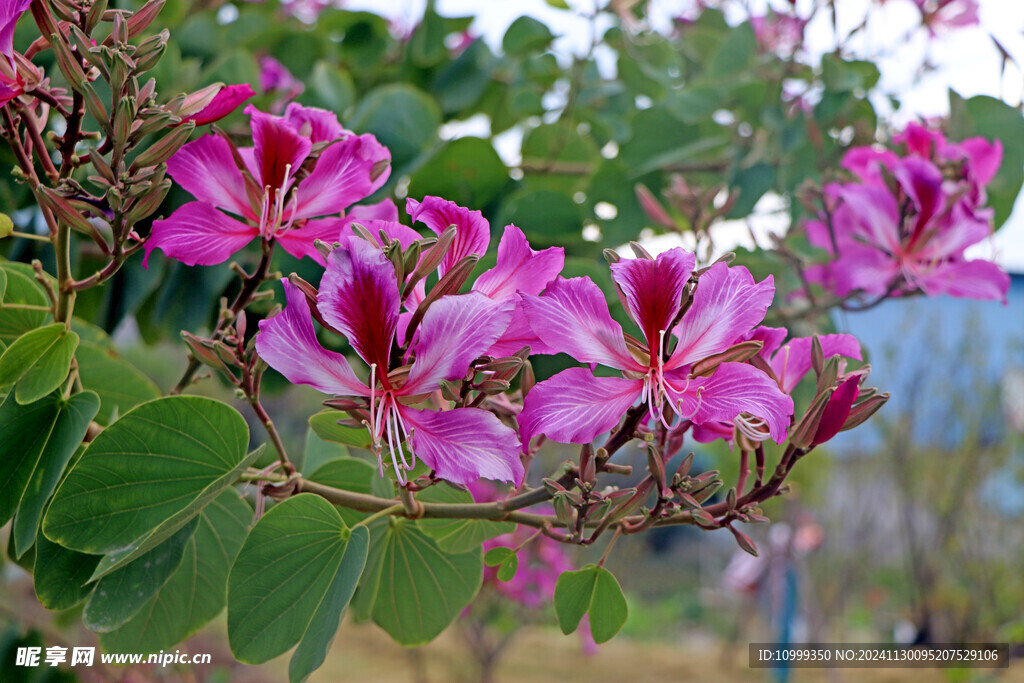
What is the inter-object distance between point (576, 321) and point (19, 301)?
0.54 m

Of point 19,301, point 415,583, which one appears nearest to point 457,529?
point 415,583

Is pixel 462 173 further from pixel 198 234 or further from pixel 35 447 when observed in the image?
pixel 35 447

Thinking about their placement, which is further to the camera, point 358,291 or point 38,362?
point 38,362

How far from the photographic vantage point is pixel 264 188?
0.63 m

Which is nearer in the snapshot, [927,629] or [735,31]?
[735,31]

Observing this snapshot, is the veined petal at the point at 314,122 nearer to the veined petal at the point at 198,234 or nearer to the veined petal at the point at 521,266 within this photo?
the veined petal at the point at 198,234

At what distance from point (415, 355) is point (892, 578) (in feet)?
28.2

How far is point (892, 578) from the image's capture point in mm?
7789

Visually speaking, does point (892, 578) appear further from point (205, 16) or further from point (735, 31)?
point (205, 16)

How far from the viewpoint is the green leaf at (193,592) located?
740 millimetres

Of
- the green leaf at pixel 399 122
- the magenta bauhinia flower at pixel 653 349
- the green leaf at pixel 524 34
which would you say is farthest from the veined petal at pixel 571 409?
the green leaf at pixel 524 34

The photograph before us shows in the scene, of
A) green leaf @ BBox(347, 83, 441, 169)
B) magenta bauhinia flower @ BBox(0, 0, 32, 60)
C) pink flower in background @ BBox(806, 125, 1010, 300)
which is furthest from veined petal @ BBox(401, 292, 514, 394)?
green leaf @ BBox(347, 83, 441, 169)

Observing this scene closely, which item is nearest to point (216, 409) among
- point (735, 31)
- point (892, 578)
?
point (735, 31)

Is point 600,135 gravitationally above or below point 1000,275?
below
